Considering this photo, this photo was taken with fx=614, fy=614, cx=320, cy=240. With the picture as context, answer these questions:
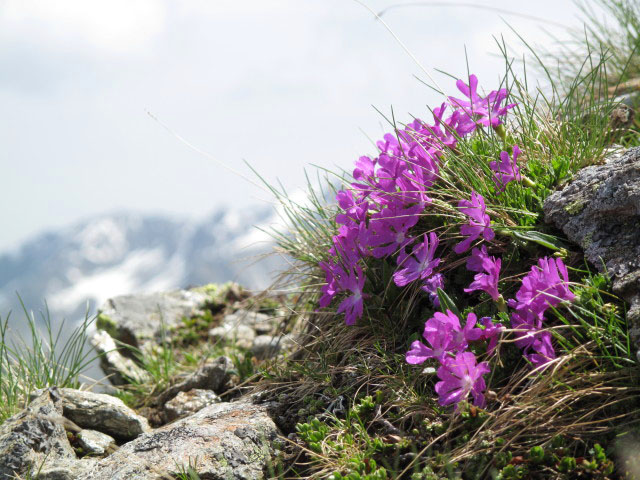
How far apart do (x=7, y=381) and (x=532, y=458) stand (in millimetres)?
3043

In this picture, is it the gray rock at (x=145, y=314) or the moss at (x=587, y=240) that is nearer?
the moss at (x=587, y=240)

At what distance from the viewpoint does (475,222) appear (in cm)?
254

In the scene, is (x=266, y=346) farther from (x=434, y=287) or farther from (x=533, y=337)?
(x=533, y=337)

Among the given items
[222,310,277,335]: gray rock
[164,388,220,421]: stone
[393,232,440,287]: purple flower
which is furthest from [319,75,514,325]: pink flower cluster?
[222,310,277,335]: gray rock

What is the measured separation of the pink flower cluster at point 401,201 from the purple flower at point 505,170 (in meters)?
0.15

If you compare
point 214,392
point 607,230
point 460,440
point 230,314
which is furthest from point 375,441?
point 230,314

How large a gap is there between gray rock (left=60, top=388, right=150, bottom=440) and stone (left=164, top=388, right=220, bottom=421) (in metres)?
0.21

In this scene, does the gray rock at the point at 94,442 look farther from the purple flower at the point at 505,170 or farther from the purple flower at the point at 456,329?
the purple flower at the point at 505,170

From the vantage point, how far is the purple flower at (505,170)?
2.62m

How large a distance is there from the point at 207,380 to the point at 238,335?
114 cm

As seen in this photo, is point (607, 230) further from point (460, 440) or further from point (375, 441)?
point (375, 441)

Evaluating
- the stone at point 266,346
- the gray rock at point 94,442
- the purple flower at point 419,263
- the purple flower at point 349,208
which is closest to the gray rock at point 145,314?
the stone at point 266,346

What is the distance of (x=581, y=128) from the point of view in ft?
10.5

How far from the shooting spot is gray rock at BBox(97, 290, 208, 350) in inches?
201
